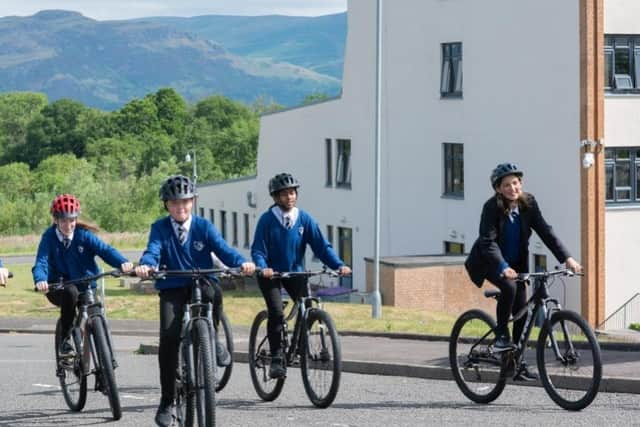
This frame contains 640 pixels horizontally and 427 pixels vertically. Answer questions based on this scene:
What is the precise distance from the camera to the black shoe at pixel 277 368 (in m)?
11.3

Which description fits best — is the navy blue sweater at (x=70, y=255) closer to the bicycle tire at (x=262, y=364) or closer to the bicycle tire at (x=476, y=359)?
the bicycle tire at (x=262, y=364)

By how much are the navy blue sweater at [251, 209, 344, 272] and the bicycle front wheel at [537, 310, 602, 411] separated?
72.3 inches

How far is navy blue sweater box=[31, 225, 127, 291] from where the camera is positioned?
11117 mm

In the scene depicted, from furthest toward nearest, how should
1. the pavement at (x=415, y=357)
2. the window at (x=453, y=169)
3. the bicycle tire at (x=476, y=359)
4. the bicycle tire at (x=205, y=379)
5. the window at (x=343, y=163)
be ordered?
the window at (x=343, y=163), the window at (x=453, y=169), the pavement at (x=415, y=357), the bicycle tire at (x=476, y=359), the bicycle tire at (x=205, y=379)

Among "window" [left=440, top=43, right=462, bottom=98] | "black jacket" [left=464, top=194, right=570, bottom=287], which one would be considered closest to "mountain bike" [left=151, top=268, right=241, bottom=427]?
"black jacket" [left=464, top=194, right=570, bottom=287]

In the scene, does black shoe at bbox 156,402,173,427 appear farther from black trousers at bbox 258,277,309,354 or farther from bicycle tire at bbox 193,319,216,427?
black trousers at bbox 258,277,309,354

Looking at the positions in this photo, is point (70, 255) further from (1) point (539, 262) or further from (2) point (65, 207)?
(1) point (539, 262)

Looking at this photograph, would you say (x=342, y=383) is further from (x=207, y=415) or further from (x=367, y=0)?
(x=367, y=0)

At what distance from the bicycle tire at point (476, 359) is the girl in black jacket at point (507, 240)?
0.22 metres

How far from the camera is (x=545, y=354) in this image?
10344 mm

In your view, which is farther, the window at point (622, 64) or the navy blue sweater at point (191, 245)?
the window at point (622, 64)

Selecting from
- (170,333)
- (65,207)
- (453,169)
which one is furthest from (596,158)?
(170,333)

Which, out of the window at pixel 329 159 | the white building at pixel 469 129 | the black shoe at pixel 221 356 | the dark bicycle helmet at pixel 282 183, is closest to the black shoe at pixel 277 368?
the black shoe at pixel 221 356

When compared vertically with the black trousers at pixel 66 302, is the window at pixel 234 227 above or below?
above
